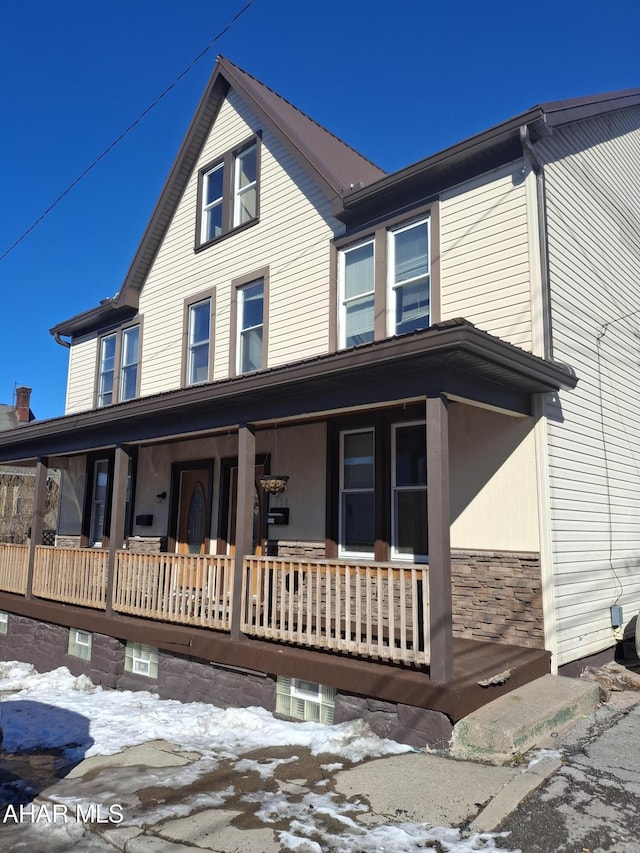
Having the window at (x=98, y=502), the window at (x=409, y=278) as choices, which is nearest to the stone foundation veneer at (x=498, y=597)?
the window at (x=409, y=278)

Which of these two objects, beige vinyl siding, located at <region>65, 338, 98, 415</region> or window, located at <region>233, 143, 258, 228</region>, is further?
beige vinyl siding, located at <region>65, 338, 98, 415</region>

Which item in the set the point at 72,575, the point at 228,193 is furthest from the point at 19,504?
the point at 228,193

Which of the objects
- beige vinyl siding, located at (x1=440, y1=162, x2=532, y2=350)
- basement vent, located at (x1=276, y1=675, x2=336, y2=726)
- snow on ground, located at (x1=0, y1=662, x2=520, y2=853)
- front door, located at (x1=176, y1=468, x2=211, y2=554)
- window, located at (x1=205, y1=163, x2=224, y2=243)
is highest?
window, located at (x1=205, y1=163, x2=224, y2=243)

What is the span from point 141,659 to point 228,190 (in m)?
Answer: 8.00

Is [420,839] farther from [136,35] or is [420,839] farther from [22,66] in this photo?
[22,66]

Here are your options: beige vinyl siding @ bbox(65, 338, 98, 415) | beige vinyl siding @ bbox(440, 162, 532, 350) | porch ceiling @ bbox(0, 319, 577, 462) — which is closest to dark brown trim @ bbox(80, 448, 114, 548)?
beige vinyl siding @ bbox(65, 338, 98, 415)

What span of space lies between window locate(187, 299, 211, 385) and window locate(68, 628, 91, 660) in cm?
452

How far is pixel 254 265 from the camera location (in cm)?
1093

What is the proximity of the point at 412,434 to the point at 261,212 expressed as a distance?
5119mm

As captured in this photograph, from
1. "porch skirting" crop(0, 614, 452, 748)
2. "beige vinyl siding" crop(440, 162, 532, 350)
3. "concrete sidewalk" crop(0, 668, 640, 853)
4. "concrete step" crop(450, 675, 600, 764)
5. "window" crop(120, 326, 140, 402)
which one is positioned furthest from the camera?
"window" crop(120, 326, 140, 402)

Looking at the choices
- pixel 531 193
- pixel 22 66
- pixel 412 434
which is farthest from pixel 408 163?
pixel 22 66

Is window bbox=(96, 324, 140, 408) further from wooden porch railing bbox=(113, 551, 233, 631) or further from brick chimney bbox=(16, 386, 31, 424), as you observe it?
brick chimney bbox=(16, 386, 31, 424)

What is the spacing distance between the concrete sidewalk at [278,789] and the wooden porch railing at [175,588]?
201 cm

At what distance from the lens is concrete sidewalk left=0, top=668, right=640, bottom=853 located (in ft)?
13.6
